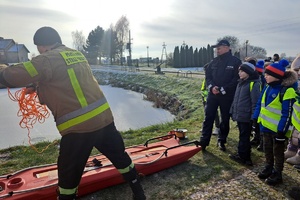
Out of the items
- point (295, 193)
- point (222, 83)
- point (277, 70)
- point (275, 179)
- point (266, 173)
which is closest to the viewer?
point (295, 193)

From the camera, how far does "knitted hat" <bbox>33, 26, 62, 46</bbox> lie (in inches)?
89.1

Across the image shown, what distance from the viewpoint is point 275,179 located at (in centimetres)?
317

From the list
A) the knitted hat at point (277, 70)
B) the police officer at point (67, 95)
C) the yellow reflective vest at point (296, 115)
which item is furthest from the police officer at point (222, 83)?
the police officer at point (67, 95)

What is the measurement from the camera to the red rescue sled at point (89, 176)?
105 inches

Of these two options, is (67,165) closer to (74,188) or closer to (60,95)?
→ (74,188)

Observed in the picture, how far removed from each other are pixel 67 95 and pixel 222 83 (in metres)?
2.76

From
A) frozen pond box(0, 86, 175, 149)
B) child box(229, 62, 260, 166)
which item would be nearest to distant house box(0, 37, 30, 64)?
frozen pond box(0, 86, 175, 149)

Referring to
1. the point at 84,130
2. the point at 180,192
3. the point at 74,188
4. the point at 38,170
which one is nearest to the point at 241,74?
A: the point at 180,192

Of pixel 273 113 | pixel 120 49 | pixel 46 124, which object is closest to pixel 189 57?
pixel 120 49

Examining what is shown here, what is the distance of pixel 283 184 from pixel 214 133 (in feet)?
7.41

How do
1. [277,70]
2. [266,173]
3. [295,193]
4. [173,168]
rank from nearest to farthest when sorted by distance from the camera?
[295,193], [277,70], [266,173], [173,168]

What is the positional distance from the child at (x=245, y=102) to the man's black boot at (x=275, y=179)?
21.8 inches

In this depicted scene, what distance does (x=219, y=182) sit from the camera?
3.27m

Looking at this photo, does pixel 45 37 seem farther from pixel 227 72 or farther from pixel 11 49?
pixel 11 49
